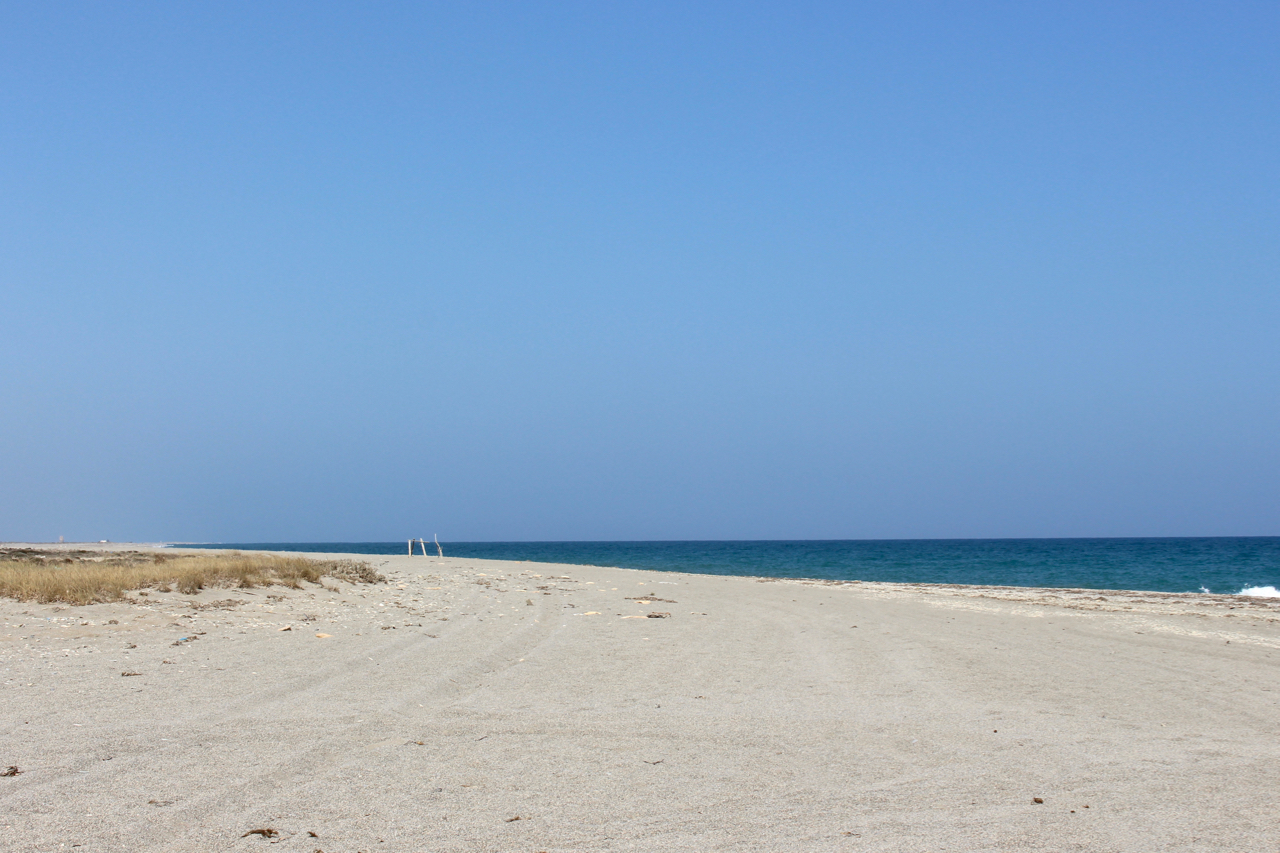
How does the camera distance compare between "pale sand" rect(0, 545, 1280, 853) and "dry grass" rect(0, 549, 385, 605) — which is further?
"dry grass" rect(0, 549, 385, 605)

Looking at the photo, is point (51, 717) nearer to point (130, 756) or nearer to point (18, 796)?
point (130, 756)

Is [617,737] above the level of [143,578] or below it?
below

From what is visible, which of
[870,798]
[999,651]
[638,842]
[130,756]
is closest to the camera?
[638,842]

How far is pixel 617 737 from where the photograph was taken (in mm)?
7469

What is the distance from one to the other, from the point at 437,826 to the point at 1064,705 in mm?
7022

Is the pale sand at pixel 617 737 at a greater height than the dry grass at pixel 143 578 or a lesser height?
lesser

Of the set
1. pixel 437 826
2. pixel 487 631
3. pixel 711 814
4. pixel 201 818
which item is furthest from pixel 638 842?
pixel 487 631

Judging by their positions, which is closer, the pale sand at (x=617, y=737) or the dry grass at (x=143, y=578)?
the pale sand at (x=617, y=737)

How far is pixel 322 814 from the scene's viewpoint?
538cm

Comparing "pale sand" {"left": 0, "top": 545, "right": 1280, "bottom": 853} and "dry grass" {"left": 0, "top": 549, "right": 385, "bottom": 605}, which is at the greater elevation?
"dry grass" {"left": 0, "top": 549, "right": 385, "bottom": 605}

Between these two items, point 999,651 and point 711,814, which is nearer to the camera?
point 711,814

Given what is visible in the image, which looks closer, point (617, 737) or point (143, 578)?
point (617, 737)

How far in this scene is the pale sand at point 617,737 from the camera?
5.24 metres

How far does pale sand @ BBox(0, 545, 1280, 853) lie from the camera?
524 cm
